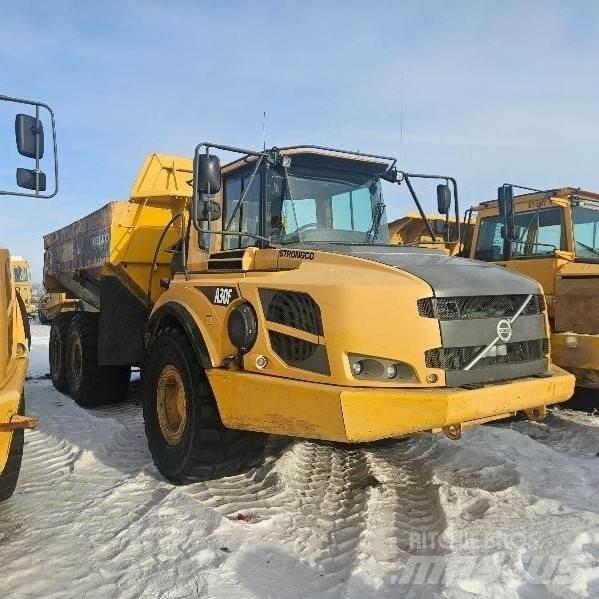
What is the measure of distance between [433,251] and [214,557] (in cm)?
279

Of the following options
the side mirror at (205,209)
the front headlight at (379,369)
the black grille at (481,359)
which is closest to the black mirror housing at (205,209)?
the side mirror at (205,209)

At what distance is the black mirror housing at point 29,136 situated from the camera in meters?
3.57

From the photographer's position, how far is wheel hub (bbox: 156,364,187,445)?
455cm

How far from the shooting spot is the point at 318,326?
3539 millimetres

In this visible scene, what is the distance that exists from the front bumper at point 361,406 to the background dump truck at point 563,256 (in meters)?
2.70

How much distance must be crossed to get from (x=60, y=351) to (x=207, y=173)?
5.25 meters

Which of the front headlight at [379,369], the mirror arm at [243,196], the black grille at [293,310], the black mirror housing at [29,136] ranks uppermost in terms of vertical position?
the black mirror housing at [29,136]

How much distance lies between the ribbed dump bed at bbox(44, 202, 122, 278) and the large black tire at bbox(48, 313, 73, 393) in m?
0.77

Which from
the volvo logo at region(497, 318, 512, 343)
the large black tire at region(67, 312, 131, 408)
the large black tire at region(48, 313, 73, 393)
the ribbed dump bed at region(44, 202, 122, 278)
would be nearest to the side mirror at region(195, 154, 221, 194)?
the volvo logo at region(497, 318, 512, 343)

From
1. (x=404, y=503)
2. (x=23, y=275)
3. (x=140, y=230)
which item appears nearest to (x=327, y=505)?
(x=404, y=503)

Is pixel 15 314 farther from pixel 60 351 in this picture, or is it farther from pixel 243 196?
pixel 60 351

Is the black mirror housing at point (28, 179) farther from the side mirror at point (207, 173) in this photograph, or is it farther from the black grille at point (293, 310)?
the black grille at point (293, 310)

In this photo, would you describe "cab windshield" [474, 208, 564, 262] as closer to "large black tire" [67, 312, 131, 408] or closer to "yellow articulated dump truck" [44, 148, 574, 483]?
"yellow articulated dump truck" [44, 148, 574, 483]

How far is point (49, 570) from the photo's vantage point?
309 cm
